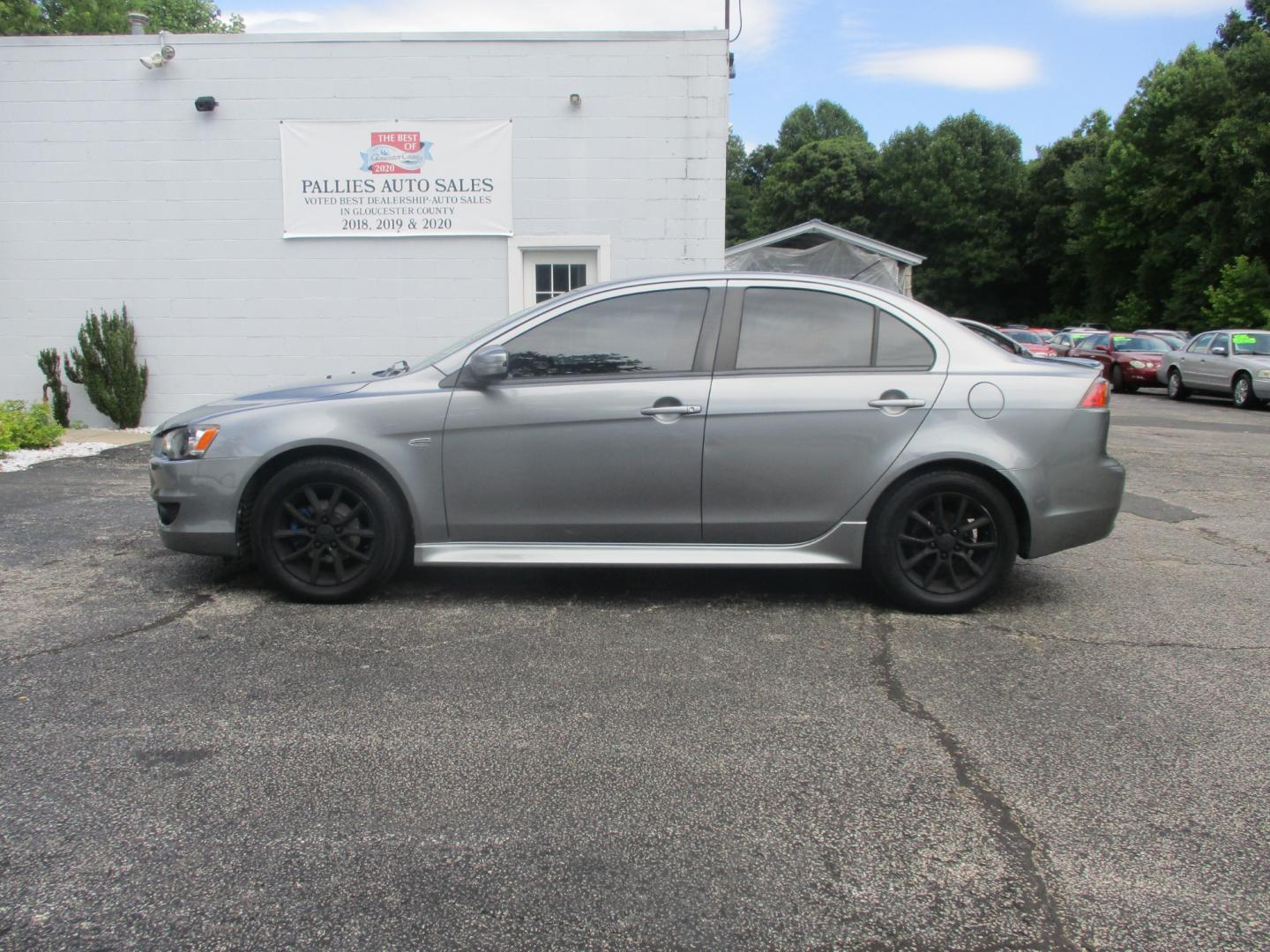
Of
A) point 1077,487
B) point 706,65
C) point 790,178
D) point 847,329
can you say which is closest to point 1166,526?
point 1077,487

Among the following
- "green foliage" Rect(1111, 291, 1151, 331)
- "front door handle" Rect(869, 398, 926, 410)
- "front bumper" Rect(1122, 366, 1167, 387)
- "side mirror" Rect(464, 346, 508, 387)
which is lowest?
"front bumper" Rect(1122, 366, 1167, 387)

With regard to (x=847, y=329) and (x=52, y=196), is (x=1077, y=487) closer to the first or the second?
(x=847, y=329)

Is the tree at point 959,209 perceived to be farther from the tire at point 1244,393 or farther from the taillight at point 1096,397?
the taillight at point 1096,397

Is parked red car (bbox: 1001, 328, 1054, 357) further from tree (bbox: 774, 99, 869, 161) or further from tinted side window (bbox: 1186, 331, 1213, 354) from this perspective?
tree (bbox: 774, 99, 869, 161)

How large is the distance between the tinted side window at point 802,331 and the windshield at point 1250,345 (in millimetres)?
19217

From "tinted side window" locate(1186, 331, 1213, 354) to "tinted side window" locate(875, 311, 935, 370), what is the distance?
2007cm

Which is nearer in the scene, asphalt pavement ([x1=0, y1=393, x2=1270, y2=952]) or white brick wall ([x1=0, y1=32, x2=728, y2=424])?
asphalt pavement ([x1=0, y1=393, x2=1270, y2=952])

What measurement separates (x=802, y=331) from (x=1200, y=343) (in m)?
20.8

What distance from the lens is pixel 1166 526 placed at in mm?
7492

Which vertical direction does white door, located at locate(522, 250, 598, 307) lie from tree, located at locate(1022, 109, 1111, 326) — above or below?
below

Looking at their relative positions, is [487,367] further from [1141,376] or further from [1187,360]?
[1141,376]

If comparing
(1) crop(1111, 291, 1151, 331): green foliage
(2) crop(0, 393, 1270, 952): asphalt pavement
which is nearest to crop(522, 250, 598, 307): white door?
(2) crop(0, 393, 1270, 952): asphalt pavement

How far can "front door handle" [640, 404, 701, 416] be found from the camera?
193 inches

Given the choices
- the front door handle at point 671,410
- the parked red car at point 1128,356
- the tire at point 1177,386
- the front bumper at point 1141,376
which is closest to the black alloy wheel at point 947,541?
the front door handle at point 671,410
